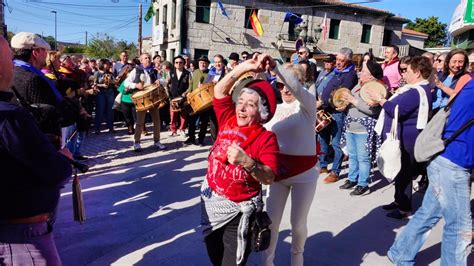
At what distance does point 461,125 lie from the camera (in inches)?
107

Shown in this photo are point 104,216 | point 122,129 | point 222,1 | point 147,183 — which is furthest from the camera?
point 222,1

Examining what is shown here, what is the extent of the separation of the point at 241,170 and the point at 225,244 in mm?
524

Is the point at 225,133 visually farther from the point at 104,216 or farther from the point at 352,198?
the point at 352,198

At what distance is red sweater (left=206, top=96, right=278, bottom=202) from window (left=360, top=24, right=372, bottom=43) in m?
30.0

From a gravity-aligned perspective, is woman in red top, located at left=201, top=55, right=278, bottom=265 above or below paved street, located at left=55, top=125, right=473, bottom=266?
above

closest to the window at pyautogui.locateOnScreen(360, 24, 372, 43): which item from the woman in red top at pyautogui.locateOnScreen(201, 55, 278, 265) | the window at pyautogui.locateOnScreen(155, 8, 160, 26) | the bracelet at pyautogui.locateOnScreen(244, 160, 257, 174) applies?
the window at pyautogui.locateOnScreen(155, 8, 160, 26)

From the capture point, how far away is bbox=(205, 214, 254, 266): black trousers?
2.32m

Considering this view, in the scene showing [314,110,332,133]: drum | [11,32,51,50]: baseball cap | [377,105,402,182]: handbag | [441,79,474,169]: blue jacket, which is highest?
[11,32,51,50]: baseball cap

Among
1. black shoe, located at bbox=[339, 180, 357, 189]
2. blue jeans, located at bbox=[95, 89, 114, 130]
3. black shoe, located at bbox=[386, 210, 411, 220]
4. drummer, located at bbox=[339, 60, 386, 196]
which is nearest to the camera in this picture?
black shoe, located at bbox=[386, 210, 411, 220]

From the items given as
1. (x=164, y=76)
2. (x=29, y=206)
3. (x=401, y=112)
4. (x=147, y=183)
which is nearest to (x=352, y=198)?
(x=401, y=112)

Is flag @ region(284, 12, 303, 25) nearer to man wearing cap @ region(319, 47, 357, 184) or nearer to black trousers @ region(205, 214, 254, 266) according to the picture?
man wearing cap @ region(319, 47, 357, 184)

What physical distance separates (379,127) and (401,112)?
15.0 inches

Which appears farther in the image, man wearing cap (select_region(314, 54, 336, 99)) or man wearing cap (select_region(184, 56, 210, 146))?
man wearing cap (select_region(184, 56, 210, 146))

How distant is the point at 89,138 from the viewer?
8.61 m
